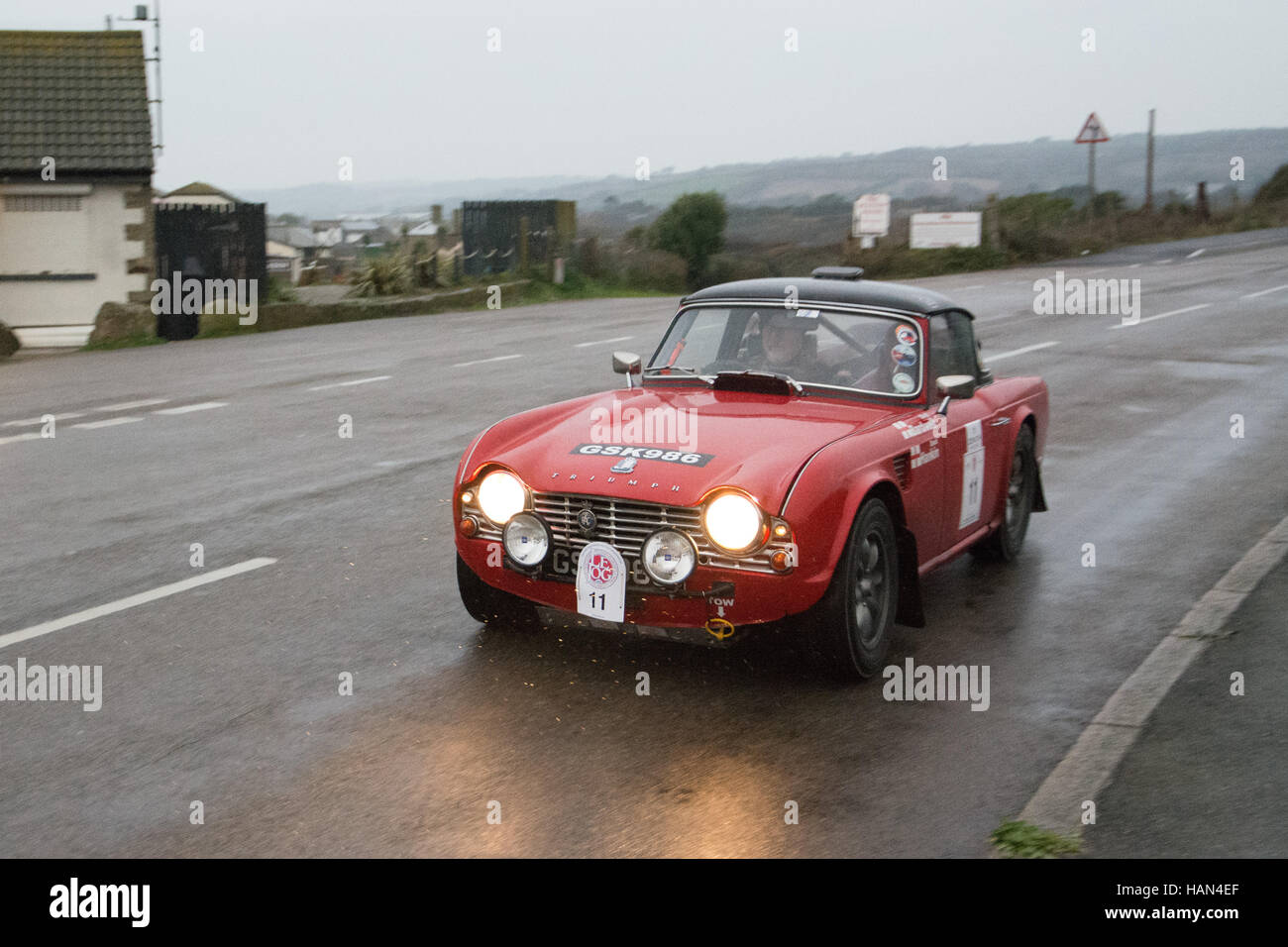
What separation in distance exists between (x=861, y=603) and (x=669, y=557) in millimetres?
890

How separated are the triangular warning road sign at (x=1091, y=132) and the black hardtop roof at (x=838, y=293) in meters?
35.8

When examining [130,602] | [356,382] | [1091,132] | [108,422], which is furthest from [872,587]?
[1091,132]

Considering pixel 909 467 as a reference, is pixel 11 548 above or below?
below

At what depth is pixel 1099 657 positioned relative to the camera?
6480 mm

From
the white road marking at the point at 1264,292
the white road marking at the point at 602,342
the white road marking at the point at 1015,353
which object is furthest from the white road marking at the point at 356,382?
the white road marking at the point at 1264,292

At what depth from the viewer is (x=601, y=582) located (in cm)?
584

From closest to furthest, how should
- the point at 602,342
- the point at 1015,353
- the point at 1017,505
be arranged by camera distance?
the point at 1017,505, the point at 1015,353, the point at 602,342

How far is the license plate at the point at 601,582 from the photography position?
5.81 metres

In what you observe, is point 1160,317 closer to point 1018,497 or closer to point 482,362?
point 482,362

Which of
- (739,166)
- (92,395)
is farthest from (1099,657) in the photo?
(739,166)

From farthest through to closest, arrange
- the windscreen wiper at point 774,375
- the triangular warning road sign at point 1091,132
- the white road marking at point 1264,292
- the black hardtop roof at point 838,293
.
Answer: the triangular warning road sign at point 1091,132
the white road marking at point 1264,292
the black hardtop roof at point 838,293
the windscreen wiper at point 774,375

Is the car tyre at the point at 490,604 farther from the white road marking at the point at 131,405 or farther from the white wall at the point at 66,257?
the white wall at the point at 66,257
